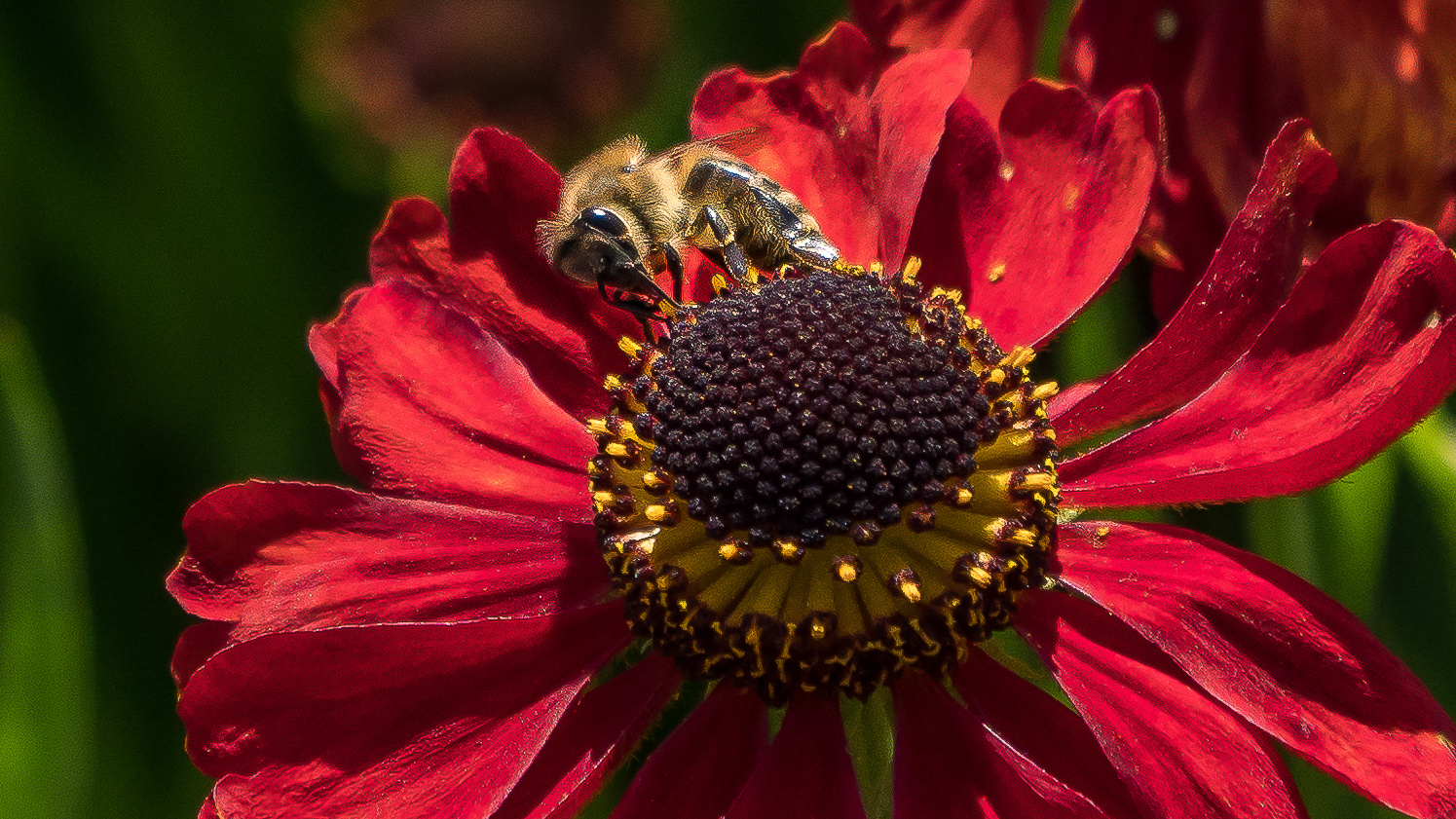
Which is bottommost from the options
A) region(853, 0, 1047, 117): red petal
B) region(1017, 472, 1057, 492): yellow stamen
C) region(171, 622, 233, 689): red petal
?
region(171, 622, 233, 689): red petal

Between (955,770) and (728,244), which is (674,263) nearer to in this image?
(728,244)

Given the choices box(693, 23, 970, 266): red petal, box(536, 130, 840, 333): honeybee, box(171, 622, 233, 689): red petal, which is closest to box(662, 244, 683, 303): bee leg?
box(536, 130, 840, 333): honeybee

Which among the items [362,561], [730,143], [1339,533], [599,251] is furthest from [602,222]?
[1339,533]

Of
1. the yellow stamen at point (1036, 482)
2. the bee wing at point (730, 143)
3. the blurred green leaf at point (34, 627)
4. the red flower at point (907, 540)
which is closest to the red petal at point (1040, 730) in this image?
the red flower at point (907, 540)

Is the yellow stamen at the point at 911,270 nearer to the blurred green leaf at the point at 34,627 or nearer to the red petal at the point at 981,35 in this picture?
the red petal at the point at 981,35

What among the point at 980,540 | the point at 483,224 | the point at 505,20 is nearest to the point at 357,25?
the point at 505,20

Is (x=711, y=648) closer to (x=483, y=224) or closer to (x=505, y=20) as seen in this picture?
(x=483, y=224)

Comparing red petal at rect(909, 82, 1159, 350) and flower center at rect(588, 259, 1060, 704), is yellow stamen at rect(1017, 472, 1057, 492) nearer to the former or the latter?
flower center at rect(588, 259, 1060, 704)
